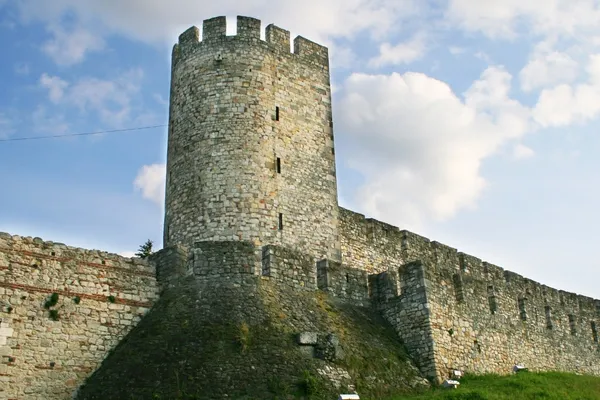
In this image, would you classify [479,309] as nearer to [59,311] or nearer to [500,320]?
[500,320]

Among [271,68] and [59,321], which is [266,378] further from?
[271,68]

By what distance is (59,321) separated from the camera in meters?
19.3

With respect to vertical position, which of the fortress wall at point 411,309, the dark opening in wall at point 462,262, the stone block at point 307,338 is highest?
the dark opening in wall at point 462,262

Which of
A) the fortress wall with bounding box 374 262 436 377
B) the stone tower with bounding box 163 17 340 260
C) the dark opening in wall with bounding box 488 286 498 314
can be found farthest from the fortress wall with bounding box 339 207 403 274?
the dark opening in wall with bounding box 488 286 498 314

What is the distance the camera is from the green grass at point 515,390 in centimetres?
1930

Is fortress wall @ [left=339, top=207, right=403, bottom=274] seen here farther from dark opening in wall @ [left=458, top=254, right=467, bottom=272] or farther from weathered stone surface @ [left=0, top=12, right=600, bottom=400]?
dark opening in wall @ [left=458, top=254, right=467, bottom=272]

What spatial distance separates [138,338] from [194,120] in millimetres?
9028

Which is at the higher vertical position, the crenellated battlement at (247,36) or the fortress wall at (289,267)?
the crenellated battlement at (247,36)

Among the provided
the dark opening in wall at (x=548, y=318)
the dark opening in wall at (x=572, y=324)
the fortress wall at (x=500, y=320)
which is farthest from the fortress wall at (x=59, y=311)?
the dark opening in wall at (x=572, y=324)

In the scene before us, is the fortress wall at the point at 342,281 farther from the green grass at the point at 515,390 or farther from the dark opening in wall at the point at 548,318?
the dark opening in wall at the point at 548,318

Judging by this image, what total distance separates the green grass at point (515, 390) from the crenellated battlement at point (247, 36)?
43.8 ft

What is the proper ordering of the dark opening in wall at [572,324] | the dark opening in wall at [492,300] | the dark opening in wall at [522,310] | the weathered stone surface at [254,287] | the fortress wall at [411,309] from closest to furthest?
the weathered stone surface at [254,287] → the fortress wall at [411,309] → the dark opening in wall at [492,300] → the dark opening in wall at [522,310] → the dark opening in wall at [572,324]

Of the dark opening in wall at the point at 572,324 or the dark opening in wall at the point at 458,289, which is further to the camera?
the dark opening in wall at the point at 572,324

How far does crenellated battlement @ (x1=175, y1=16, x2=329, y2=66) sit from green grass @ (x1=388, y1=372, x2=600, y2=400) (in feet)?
43.8
